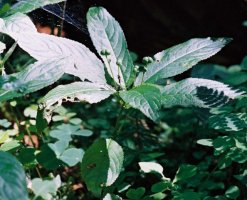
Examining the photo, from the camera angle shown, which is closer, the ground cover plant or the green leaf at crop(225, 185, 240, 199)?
the ground cover plant

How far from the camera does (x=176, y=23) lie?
3.97 m

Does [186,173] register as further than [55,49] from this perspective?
Yes

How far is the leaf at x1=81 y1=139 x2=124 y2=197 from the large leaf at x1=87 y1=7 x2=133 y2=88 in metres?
0.26

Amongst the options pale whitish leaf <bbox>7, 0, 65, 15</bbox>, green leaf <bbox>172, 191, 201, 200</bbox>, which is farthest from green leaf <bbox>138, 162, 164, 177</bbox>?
pale whitish leaf <bbox>7, 0, 65, 15</bbox>

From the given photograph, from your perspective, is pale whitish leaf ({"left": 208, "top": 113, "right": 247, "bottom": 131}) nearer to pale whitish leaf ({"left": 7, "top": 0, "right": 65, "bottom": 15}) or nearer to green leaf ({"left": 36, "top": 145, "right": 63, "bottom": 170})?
green leaf ({"left": 36, "top": 145, "right": 63, "bottom": 170})

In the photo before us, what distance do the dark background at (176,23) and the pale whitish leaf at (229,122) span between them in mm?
2117

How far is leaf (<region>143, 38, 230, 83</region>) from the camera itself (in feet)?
5.24

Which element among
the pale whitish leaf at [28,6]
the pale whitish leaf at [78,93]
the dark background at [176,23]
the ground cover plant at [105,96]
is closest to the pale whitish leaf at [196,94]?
the ground cover plant at [105,96]

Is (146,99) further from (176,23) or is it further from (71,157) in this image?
(176,23)

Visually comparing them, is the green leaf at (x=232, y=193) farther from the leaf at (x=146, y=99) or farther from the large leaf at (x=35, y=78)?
the large leaf at (x=35, y=78)

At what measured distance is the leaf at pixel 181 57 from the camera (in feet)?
5.24

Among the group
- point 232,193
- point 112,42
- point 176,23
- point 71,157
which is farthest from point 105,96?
point 176,23

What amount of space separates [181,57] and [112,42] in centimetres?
31

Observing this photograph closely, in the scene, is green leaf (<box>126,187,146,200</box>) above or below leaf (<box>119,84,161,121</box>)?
below
